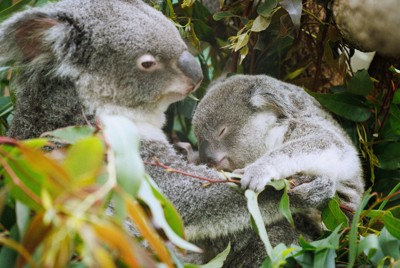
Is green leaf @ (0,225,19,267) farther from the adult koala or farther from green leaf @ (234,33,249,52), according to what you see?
green leaf @ (234,33,249,52)

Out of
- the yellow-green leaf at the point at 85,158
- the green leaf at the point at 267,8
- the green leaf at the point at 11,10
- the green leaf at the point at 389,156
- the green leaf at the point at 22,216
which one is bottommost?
the green leaf at the point at 389,156

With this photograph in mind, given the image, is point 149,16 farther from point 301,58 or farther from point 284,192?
point 301,58

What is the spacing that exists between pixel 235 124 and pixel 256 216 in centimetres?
101

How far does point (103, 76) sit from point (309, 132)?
1090 mm

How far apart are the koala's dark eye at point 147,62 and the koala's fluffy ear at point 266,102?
755 millimetres

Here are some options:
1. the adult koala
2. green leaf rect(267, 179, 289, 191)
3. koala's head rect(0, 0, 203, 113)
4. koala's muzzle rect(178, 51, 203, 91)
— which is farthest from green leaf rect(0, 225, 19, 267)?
koala's muzzle rect(178, 51, 203, 91)

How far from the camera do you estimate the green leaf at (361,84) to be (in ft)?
10.2

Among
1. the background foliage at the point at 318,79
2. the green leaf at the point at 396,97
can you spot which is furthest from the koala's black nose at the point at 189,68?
the green leaf at the point at 396,97

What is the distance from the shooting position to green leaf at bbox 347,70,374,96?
10.2 ft

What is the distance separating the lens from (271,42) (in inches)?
137

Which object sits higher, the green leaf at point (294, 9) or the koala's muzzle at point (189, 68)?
the green leaf at point (294, 9)

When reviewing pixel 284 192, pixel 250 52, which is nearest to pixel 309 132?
pixel 284 192

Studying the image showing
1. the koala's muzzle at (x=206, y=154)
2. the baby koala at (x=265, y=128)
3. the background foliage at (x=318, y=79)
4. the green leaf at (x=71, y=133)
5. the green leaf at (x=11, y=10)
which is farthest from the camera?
the koala's muzzle at (x=206, y=154)

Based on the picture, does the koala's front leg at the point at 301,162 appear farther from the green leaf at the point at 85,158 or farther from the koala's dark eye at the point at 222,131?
the green leaf at the point at 85,158
